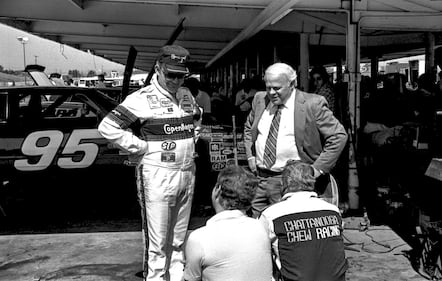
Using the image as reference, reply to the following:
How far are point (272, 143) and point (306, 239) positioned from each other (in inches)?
56.1

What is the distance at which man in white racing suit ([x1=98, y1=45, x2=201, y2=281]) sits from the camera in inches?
152

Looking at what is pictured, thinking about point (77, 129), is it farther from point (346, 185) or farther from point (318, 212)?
point (318, 212)

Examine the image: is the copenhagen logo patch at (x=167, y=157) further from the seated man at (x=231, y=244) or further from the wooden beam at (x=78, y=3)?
the wooden beam at (x=78, y=3)

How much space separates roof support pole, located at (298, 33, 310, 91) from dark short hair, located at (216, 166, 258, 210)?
7.13 metres

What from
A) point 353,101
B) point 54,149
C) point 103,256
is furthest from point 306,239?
point 54,149

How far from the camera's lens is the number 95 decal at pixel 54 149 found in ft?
22.2

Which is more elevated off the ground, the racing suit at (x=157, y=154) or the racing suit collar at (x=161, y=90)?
the racing suit collar at (x=161, y=90)

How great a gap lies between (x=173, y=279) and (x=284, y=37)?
835cm

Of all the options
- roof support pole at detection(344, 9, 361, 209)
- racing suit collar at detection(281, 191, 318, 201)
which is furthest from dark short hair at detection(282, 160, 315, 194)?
roof support pole at detection(344, 9, 361, 209)

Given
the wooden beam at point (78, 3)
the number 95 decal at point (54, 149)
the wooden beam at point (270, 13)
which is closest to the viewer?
the wooden beam at point (270, 13)

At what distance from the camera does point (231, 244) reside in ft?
8.52

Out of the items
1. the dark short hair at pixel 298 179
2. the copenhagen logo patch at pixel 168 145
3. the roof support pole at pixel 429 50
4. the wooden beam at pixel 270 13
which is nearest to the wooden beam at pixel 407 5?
the wooden beam at pixel 270 13

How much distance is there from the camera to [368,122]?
8.10 metres

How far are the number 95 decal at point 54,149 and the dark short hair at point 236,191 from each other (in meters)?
4.28
